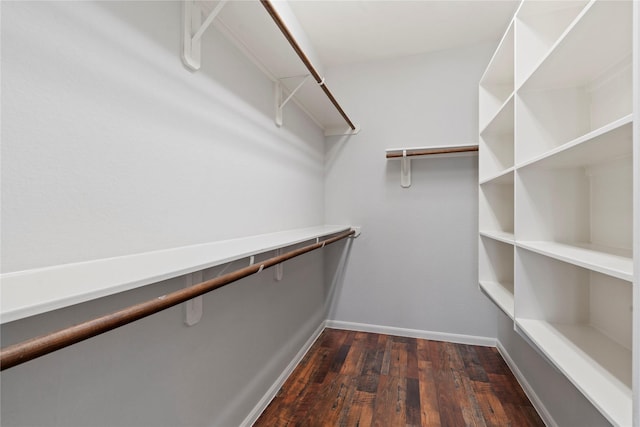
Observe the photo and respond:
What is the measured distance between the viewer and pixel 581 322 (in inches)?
47.8

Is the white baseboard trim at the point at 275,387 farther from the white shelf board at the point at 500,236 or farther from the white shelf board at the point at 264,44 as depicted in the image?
the white shelf board at the point at 264,44

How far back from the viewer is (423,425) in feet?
4.77

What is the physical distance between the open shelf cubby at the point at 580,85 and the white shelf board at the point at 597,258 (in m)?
0.37

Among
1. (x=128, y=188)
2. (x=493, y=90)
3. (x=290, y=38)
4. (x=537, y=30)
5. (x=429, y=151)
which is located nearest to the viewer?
(x=128, y=188)

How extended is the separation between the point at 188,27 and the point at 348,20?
1320 millimetres

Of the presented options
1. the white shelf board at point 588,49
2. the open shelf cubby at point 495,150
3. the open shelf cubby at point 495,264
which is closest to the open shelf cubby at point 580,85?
the white shelf board at point 588,49

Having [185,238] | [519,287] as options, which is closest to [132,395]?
[185,238]

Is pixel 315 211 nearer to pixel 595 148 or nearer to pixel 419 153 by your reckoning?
pixel 419 153

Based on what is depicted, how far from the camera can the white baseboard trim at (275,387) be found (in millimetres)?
1421

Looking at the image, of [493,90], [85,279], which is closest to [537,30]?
[493,90]

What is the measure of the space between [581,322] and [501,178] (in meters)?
0.75

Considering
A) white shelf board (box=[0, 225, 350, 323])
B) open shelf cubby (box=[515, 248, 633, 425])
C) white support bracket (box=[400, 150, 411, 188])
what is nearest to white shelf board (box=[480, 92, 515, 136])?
white support bracket (box=[400, 150, 411, 188])

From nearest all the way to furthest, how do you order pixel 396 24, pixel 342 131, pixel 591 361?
pixel 591 361
pixel 396 24
pixel 342 131

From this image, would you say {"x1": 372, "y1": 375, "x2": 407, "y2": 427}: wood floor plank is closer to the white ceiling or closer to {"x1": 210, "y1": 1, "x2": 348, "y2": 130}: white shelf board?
{"x1": 210, "y1": 1, "x2": 348, "y2": 130}: white shelf board
